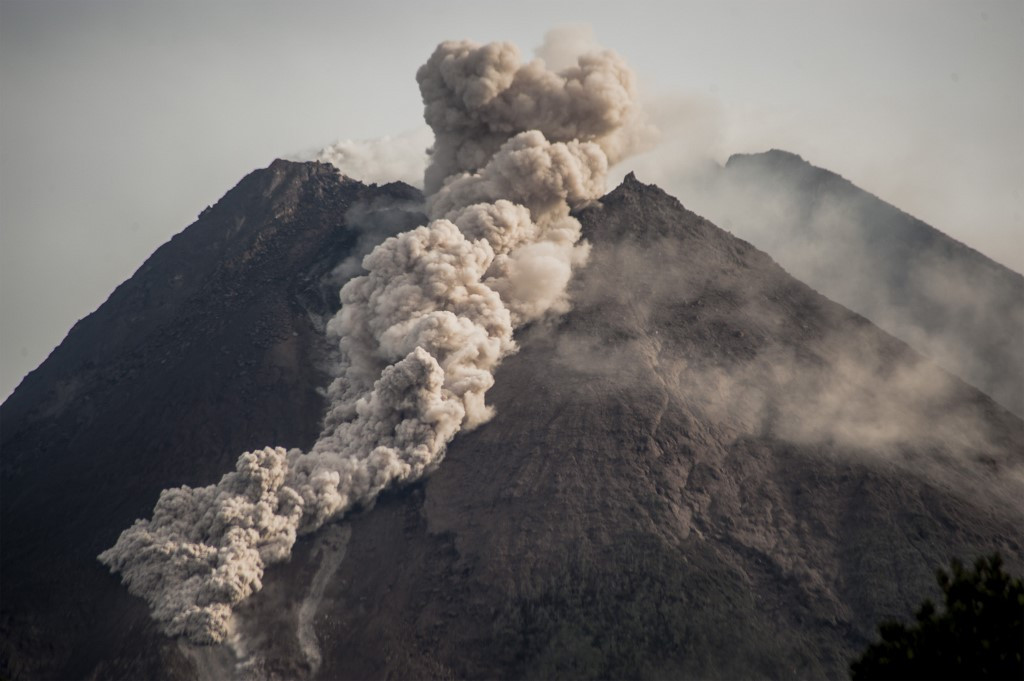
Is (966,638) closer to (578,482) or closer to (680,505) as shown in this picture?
(680,505)

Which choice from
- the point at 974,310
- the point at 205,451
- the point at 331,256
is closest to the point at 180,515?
the point at 205,451

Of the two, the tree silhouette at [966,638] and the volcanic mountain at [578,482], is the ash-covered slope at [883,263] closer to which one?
the volcanic mountain at [578,482]

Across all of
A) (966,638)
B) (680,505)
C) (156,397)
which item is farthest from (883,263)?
(966,638)

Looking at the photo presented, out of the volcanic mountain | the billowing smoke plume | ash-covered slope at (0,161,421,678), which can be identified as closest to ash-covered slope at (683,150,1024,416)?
the volcanic mountain

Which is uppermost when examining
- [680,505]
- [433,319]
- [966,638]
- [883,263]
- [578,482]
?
[433,319]

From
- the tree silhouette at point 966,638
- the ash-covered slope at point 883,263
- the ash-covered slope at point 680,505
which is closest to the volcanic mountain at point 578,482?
the ash-covered slope at point 680,505

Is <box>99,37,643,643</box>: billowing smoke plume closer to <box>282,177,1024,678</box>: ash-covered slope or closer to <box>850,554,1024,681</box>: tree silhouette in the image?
<box>282,177,1024,678</box>: ash-covered slope
